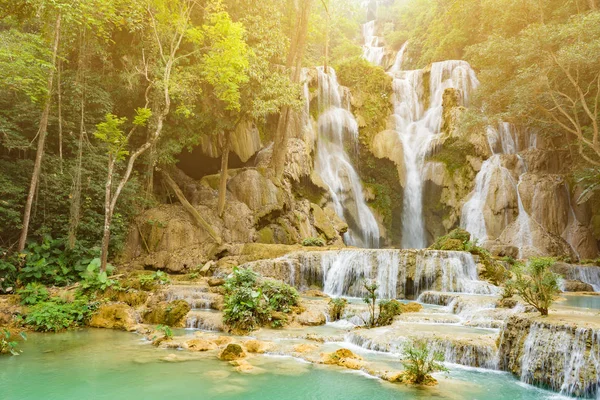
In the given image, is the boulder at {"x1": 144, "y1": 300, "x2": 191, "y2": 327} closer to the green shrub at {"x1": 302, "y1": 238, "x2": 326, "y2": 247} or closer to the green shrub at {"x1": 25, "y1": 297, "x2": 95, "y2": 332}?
the green shrub at {"x1": 25, "y1": 297, "x2": 95, "y2": 332}

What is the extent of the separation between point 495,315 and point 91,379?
27.3 feet

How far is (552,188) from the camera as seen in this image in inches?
858

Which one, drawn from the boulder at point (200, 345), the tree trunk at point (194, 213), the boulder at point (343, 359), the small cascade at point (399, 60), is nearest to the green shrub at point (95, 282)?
the boulder at point (200, 345)

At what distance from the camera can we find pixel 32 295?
1033cm

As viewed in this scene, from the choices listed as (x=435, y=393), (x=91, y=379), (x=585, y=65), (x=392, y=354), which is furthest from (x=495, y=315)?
(x=585, y=65)

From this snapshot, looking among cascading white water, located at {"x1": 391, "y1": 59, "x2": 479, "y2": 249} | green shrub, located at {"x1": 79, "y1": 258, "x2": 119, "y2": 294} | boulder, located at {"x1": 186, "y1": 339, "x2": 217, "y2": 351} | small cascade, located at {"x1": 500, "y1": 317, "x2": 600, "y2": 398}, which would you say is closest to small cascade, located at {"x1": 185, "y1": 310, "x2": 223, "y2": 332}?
boulder, located at {"x1": 186, "y1": 339, "x2": 217, "y2": 351}

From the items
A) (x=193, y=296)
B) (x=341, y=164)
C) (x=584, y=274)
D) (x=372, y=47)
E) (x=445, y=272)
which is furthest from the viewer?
(x=372, y=47)

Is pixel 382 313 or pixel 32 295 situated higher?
pixel 382 313

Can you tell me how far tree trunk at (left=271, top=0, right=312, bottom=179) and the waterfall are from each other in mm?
4517

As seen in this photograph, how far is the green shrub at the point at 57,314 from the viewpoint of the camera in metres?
9.41

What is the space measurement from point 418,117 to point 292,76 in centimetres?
1141

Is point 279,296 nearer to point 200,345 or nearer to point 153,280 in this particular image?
point 200,345

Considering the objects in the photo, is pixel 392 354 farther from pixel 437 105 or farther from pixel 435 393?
pixel 437 105

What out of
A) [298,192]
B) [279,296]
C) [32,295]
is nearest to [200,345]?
[279,296]
